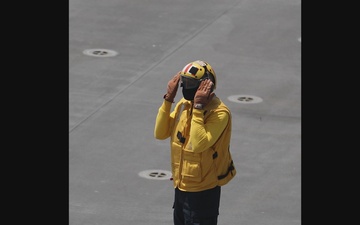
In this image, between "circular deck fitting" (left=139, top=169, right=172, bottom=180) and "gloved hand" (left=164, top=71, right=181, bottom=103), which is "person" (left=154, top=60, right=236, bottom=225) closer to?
"gloved hand" (left=164, top=71, right=181, bottom=103)

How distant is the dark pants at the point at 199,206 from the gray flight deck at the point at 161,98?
2071 millimetres

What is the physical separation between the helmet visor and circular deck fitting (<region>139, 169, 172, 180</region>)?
3.47 meters

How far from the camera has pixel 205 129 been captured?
8.70m

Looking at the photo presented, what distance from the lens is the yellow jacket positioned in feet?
28.4

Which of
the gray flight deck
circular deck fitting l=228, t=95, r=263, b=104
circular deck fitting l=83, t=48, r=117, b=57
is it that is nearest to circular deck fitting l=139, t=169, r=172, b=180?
the gray flight deck

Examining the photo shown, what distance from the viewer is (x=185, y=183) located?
29.0 ft


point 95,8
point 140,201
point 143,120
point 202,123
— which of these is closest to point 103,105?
point 143,120

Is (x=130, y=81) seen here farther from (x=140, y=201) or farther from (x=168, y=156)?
(x=140, y=201)

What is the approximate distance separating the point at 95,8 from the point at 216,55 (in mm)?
3121

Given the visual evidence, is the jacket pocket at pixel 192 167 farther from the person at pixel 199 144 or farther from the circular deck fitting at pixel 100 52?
the circular deck fitting at pixel 100 52

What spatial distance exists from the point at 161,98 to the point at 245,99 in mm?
1154

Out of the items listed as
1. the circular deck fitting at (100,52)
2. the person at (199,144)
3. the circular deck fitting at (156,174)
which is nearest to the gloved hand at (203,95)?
the person at (199,144)

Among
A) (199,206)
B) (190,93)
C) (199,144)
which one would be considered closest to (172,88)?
(190,93)

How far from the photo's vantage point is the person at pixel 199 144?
340 inches
